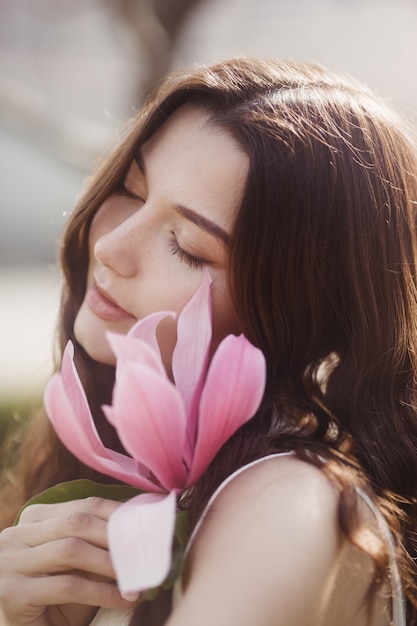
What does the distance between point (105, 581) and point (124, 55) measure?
3697 millimetres

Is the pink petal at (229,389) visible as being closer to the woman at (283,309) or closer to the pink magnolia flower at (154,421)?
the pink magnolia flower at (154,421)

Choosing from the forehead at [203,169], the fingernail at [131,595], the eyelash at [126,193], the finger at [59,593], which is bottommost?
the finger at [59,593]

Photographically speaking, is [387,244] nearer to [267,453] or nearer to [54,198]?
[267,453]

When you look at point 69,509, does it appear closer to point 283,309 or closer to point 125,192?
point 283,309

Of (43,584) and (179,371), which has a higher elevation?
(179,371)

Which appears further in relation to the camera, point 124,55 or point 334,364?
point 124,55

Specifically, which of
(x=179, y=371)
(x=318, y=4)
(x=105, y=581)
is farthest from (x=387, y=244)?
(x=318, y=4)

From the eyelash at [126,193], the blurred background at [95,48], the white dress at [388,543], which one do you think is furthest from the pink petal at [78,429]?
the blurred background at [95,48]

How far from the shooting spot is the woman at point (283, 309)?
2.81 ft

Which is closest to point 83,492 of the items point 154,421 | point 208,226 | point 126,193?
point 154,421

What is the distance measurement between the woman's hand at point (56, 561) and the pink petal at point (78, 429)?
8 centimetres

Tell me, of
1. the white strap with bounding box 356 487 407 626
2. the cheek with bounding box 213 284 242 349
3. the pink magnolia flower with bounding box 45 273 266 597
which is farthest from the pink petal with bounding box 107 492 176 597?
the cheek with bounding box 213 284 242 349

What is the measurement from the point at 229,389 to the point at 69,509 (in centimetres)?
Result: 27

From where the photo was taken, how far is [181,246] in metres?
1.06
